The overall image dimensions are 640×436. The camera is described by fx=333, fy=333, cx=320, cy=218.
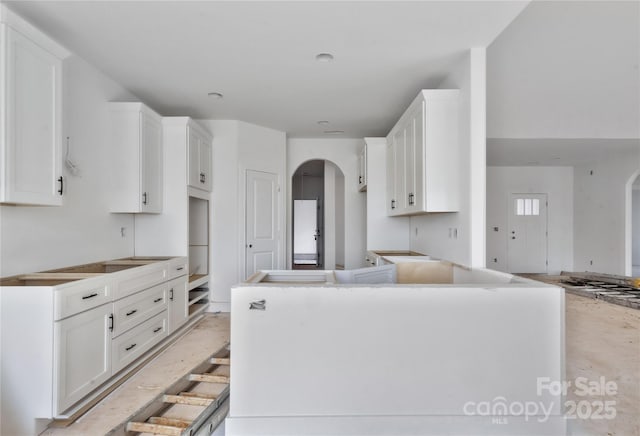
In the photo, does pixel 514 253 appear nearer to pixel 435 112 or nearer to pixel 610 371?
pixel 610 371

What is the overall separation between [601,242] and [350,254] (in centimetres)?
505

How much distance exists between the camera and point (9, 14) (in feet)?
6.33

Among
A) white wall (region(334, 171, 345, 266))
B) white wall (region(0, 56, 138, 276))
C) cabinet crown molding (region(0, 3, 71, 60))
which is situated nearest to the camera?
cabinet crown molding (region(0, 3, 71, 60))

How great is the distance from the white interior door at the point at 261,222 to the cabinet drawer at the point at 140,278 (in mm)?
1510

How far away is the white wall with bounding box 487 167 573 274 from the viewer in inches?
289

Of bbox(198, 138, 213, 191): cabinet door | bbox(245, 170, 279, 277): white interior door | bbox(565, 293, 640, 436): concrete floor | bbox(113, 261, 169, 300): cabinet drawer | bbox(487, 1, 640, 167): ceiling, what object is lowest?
bbox(565, 293, 640, 436): concrete floor

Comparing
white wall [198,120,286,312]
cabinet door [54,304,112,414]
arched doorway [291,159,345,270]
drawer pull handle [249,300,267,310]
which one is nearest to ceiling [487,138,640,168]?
white wall [198,120,286,312]

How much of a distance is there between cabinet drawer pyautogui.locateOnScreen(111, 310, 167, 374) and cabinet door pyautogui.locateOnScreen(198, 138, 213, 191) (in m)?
1.74

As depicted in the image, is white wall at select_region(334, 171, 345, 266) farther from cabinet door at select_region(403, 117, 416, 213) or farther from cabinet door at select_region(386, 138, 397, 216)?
cabinet door at select_region(403, 117, 416, 213)

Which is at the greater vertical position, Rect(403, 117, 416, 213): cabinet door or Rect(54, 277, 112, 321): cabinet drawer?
Rect(403, 117, 416, 213): cabinet door

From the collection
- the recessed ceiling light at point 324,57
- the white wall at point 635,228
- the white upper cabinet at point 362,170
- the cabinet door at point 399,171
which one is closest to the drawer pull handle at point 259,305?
the recessed ceiling light at point 324,57

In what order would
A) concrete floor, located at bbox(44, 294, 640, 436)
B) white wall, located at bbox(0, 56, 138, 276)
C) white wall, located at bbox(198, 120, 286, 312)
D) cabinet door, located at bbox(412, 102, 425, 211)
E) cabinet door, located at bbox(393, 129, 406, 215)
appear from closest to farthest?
concrete floor, located at bbox(44, 294, 640, 436) < white wall, located at bbox(0, 56, 138, 276) < cabinet door, located at bbox(412, 102, 425, 211) < cabinet door, located at bbox(393, 129, 406, 215) < white wall, located at bbox(198, 120, 286, 312)

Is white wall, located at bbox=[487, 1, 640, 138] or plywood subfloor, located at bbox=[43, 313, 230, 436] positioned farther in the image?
white wall, located at bbox=[487, 1, 640, 138]

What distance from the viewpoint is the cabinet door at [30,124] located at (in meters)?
1.95
